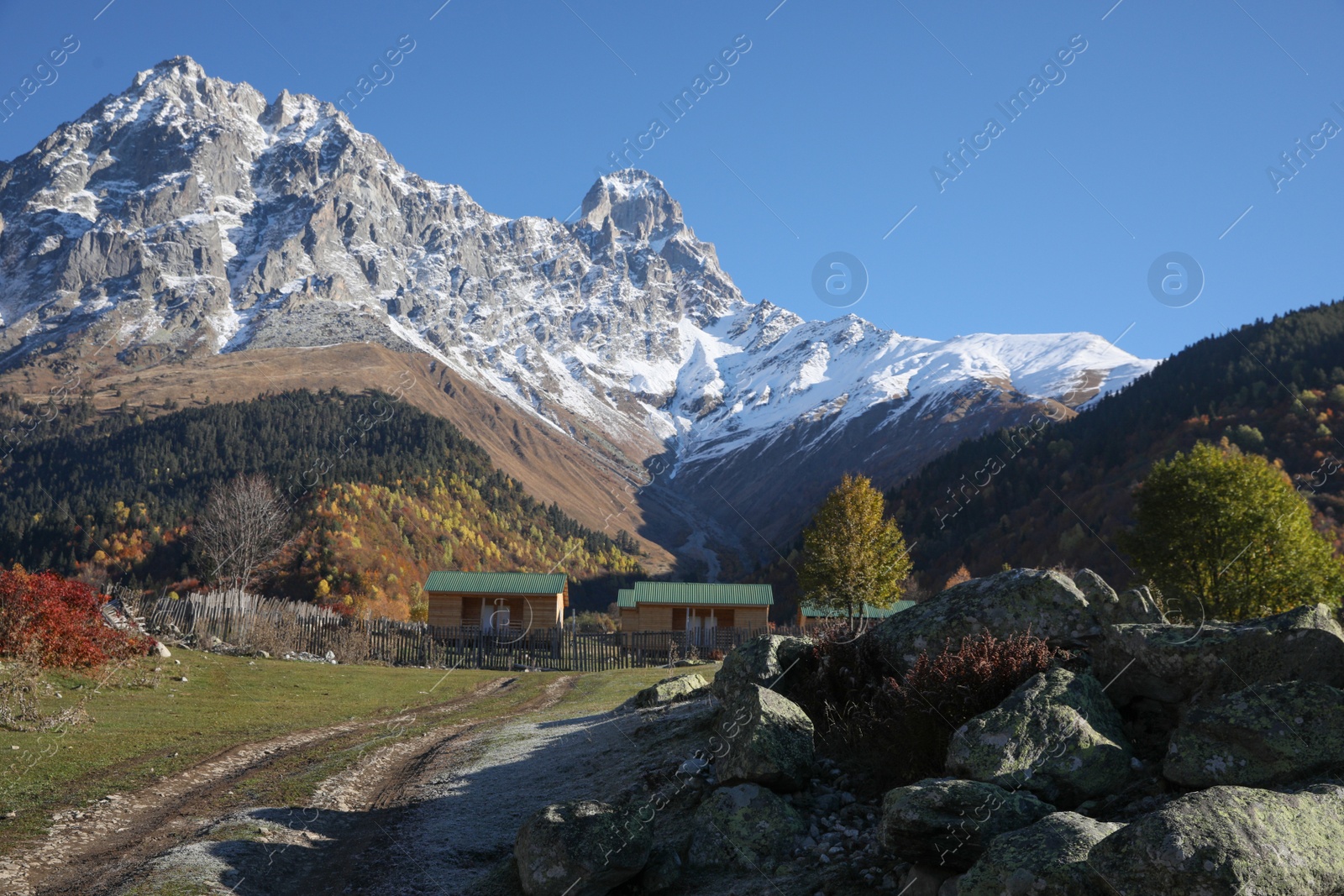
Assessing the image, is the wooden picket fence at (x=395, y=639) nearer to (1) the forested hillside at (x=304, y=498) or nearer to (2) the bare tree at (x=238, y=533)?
(2) the bare tree at (x=238, y=533)

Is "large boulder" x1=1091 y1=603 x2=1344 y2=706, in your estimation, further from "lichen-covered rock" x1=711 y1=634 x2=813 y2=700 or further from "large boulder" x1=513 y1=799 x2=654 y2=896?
"large boulder" x1=513 y1=799 x2=654 y2=896

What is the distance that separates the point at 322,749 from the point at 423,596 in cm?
6940

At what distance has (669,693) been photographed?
16.3 meters

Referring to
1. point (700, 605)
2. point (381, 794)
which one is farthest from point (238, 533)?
point (381, 794)

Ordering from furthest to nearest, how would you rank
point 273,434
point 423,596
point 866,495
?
point 273,434 → point 423,596 → point 866,495

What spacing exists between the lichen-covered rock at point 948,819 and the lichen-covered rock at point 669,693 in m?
9.62

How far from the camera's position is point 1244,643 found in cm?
777

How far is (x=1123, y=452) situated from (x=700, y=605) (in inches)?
2275

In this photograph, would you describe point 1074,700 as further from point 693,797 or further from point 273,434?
point 273,434

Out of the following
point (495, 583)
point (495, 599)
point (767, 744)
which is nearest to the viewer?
point (767, 744)

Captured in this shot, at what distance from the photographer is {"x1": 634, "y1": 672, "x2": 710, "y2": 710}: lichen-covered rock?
16156 millimetres

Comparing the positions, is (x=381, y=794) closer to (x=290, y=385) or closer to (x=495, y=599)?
(x=495, y=599)

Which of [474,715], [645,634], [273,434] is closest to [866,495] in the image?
[645,634]

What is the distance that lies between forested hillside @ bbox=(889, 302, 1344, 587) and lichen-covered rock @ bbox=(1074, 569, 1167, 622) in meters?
55.7
